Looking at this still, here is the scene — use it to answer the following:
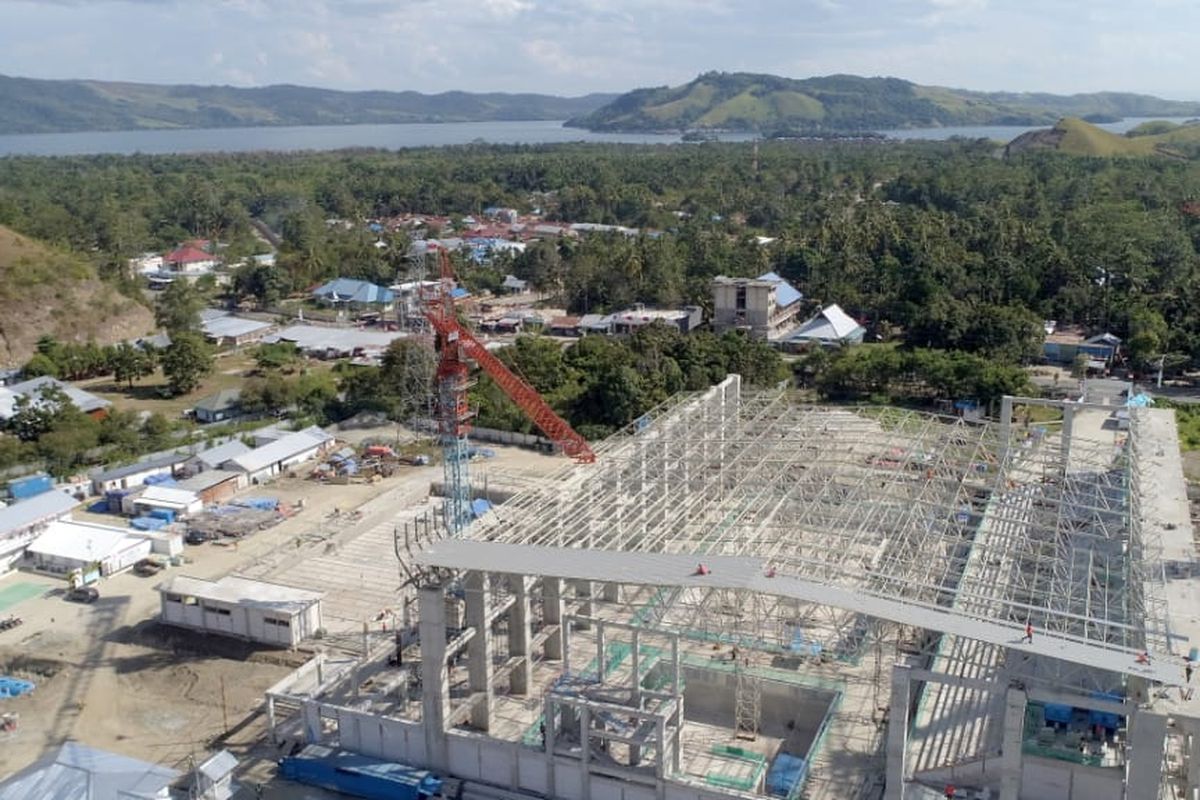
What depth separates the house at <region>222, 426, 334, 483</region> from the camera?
32938 mm

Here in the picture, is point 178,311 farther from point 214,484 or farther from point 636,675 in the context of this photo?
point 636,675

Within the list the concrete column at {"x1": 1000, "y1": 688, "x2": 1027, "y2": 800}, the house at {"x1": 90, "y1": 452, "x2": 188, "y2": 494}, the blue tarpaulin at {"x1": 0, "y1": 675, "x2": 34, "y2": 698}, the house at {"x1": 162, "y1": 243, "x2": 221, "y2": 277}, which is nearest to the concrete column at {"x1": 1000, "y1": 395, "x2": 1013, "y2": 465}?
the concrete column at {"x1": 1000, "y1": 688, "x2": 1027, "y2": 800}

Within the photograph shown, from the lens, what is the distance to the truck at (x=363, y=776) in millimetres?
17000

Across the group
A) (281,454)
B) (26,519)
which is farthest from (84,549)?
(281,454)

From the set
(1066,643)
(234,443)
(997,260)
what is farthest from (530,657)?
(997,260)

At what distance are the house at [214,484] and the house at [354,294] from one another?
28.1 meters

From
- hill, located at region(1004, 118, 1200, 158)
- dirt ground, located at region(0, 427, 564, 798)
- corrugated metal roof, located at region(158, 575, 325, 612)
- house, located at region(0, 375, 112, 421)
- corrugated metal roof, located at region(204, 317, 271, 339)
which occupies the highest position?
hill, located at region(1004, 118, 1200, 158)

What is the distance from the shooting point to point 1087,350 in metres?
44.9

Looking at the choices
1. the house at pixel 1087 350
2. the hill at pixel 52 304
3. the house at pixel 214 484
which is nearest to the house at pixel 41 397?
the hill at pixel 52 304

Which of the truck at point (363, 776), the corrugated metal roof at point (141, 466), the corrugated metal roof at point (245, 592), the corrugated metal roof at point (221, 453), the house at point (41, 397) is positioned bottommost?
the truck at point (363, 776)

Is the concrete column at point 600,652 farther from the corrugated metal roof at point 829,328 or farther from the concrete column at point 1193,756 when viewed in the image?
the corrugated metal roof at point 829,328

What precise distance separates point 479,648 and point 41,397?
92.7ft

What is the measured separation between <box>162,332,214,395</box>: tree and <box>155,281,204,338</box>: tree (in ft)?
27.7

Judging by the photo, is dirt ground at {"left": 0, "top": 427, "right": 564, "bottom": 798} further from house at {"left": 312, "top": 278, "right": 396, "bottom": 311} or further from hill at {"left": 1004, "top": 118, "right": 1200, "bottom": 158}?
hill at {"left": 1004, "top": 118, "right": 1200, "bottom": 158}
